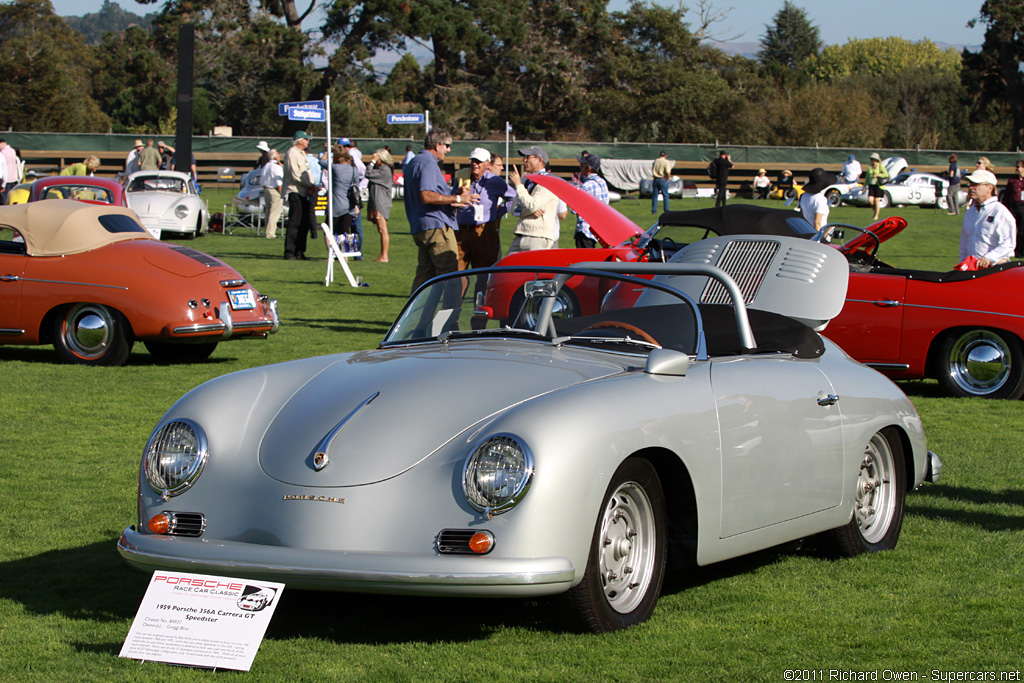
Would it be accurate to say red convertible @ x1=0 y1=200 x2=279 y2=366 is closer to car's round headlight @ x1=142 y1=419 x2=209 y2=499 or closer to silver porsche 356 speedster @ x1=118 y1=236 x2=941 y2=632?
silver porsche 356 speedster @ x1=118 y1=236 x2=941 y2=632

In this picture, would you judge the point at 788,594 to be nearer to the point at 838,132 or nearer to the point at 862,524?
the point at 862,524

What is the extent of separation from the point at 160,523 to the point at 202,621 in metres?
0.59

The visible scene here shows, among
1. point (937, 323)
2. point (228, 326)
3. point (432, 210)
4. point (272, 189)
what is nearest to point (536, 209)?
point (432, 210)

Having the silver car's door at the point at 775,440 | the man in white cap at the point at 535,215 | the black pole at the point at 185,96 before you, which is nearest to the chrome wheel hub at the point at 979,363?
the man in white cap at the point at 535,215

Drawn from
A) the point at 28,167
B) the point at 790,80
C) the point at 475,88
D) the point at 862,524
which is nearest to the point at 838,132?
the point at 475,88

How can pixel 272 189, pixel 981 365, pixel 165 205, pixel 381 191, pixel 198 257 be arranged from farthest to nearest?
1. pixel 165 205
2. pixel 272 189
3. pixel 381 191
4. pixel 198 257
5. pixel 981 365

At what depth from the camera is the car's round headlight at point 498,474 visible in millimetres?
4027

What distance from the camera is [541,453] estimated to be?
4059 mm

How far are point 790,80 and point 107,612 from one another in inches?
4360

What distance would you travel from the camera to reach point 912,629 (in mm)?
4445

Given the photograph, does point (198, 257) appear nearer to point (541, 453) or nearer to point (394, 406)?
point (394, 406)


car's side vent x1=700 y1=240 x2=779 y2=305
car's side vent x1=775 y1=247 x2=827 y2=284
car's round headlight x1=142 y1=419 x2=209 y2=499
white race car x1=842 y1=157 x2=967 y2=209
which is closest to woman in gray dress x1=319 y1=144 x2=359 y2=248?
car's side vent x1=700 y1=240 x2=779 y2=305

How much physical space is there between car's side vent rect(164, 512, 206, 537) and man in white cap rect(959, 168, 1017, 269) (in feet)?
30.3

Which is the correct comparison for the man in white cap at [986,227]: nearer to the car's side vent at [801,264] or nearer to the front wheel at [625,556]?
the car's side vent at [801,264]
